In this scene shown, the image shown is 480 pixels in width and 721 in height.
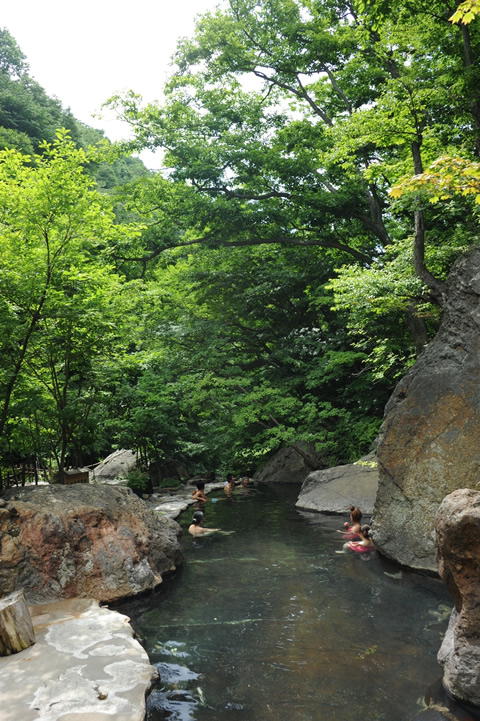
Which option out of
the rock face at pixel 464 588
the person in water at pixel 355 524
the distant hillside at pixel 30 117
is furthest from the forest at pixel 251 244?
the distant hillside at pixel 30 117

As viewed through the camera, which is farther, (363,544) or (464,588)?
(363,544)

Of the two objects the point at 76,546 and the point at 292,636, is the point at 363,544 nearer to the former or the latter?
the point at 292,636

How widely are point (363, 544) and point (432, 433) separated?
2912mm

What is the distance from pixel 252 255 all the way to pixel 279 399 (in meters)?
5.72

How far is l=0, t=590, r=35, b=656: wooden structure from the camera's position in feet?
16.1

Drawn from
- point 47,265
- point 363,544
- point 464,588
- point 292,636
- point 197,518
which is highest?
point 47,265

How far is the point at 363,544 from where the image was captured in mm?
9836

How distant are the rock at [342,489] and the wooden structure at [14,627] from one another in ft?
30.3

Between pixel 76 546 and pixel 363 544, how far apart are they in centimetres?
548

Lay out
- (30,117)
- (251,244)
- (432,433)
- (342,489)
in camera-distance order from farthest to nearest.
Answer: (30,117) < (251,244) < (342,489) < (432,433)

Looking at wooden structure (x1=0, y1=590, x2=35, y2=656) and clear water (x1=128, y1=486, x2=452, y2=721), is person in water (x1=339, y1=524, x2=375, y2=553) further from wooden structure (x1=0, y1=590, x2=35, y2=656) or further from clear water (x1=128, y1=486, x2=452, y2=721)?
wooden structure (x1=0, y1=590, x2=35, y2=656)

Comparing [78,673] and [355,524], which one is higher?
[78,673]

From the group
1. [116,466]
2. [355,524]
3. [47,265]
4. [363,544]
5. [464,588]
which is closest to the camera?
[464,588]

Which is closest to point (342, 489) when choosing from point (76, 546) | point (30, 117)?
point (76, 546)
